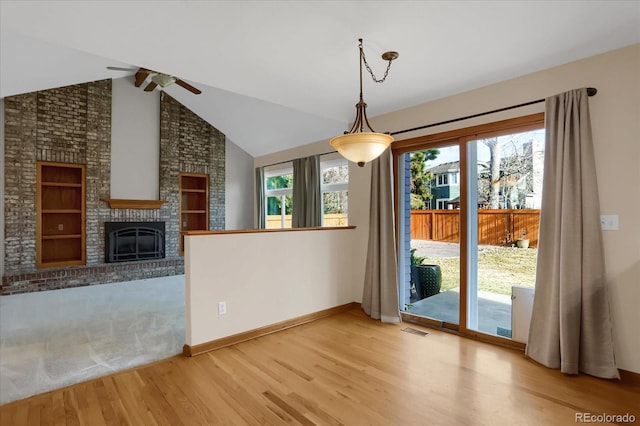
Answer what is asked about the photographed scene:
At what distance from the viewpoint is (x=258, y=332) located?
333 cm

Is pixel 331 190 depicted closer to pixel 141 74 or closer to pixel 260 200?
pixel 260 200

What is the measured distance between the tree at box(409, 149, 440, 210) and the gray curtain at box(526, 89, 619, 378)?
1.23 meters

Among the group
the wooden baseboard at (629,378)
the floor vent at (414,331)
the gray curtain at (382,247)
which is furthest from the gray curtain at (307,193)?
the wooden baseboard at (629,378)

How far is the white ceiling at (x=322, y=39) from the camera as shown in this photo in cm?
200

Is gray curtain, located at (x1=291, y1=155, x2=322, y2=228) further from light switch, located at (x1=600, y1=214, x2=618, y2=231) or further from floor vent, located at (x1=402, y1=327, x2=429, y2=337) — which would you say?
light switch, located at (x1=600, y1=214, x2=618, y2=231)

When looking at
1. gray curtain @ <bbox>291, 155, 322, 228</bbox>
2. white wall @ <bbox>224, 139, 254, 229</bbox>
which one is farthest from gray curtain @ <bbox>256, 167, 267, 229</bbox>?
gray curtain @ <bbox>291, 155, 322, 228</bbox>

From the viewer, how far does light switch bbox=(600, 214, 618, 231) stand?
2502 mm

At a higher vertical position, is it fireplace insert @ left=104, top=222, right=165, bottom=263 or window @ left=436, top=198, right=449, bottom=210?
window @ left=436, top=198, right=449, bottom=210

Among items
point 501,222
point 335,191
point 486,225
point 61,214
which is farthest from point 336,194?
point 61,214

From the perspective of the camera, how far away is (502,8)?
6.59 ft

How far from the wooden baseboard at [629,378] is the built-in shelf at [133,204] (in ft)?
24.1

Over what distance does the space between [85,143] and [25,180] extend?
1134 millimetres

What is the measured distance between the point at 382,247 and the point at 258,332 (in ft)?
5.52

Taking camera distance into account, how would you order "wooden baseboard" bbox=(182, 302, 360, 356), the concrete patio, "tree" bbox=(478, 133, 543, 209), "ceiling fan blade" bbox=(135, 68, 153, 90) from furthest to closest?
"ceiling fan blade" bbox=(135, 68, 153, 90) → the concrete patio → "tree" bbox=(478, 133, 543, 209) → "wooden baseboard" bbox=(182, 302, 360, 356)
